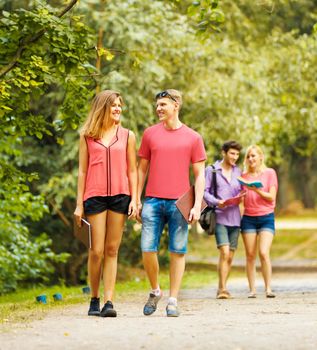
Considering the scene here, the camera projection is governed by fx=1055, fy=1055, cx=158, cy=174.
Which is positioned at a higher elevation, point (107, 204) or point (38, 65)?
point (38, 65)

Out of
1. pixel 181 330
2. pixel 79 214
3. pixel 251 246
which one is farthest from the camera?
pixel 251 246

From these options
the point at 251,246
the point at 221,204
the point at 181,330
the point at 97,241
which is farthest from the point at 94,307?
the point at 251,246

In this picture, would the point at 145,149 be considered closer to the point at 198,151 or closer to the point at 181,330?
the point at 198,151

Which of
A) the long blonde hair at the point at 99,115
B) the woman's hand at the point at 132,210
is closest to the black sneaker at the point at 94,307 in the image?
the woman's hand at the point at 132,210

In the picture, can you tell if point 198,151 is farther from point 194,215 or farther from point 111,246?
point 111,246

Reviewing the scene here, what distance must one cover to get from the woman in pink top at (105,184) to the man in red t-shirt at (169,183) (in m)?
0.23

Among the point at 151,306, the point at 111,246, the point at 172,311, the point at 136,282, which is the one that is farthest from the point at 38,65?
the point at 136,282

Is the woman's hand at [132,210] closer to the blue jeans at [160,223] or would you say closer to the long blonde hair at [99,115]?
the blue jeans at [160,223]

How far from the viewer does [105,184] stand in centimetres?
1020

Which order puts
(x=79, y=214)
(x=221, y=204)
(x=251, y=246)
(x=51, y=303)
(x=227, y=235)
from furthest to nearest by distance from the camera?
(x=251, y=246) → (x=227, y=235) → (x=221, y=204) → (x=51, y=303) → (x=79, y=214)

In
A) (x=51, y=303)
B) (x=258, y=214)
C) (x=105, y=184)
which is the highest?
(x=258, y=214)

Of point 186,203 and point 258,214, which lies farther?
point 258,214

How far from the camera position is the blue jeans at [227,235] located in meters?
14.2

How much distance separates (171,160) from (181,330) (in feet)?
7.52
